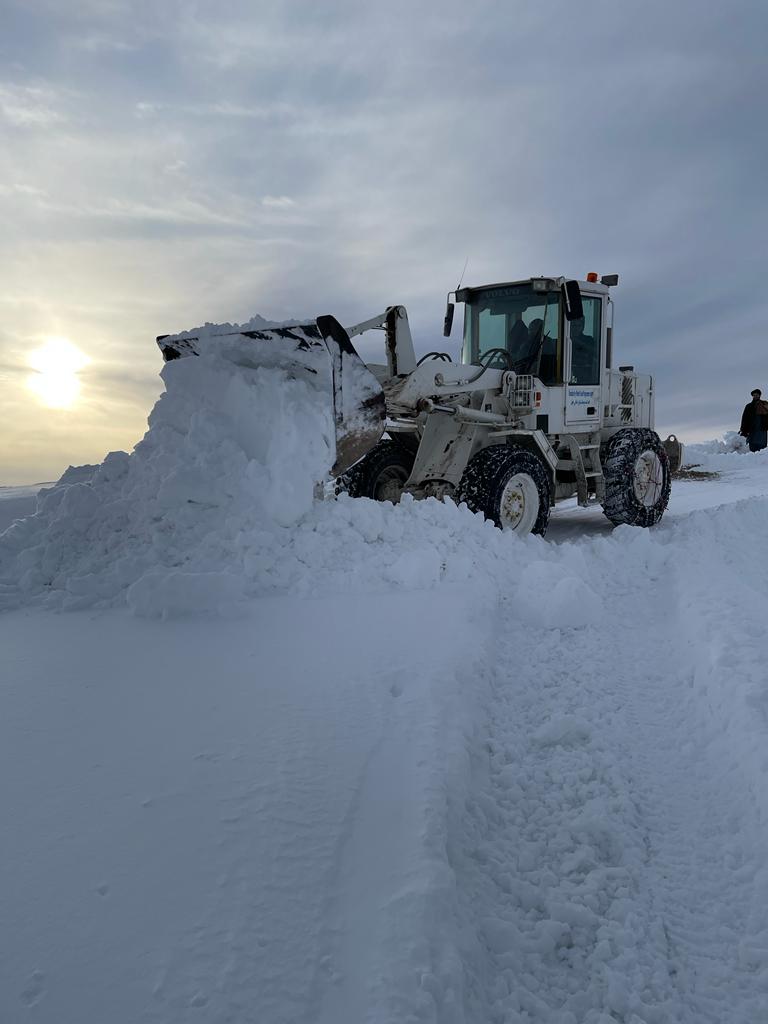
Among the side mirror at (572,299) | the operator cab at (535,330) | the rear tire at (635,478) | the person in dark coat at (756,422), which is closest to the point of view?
the side mirror at (572,299)

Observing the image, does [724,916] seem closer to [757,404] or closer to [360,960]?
[360,960]

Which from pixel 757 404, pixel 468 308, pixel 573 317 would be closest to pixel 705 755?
pixel 573 317

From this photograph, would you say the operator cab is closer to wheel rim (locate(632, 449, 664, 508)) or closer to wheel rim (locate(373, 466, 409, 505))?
wheel rim (locate(632, 449, 664, 508))

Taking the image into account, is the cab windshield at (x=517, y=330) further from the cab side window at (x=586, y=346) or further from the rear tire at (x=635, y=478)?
the rear tire at (x=635, y=478)

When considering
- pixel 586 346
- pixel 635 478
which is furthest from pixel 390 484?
pixel 635 478

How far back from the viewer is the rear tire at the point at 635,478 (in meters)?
8.20

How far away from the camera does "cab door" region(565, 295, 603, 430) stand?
803cm

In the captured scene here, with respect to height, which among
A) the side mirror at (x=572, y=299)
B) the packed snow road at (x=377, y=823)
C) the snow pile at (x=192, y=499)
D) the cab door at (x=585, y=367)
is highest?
the side mirror at (x=572, y=299)

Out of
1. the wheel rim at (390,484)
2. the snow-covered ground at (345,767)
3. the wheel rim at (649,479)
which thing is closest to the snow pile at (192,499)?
the snow-covered ground at (345,767)

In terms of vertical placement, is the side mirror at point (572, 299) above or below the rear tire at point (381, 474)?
above

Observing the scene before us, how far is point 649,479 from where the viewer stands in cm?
882

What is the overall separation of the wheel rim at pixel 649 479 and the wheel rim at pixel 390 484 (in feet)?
9.37

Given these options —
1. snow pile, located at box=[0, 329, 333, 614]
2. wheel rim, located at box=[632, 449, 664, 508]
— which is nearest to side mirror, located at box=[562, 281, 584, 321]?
wheel rim, located at box=[632, 449, 664, 508]

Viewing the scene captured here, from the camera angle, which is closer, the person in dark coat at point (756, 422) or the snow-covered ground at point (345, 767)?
the snow-covered ground at point (345, 767)
